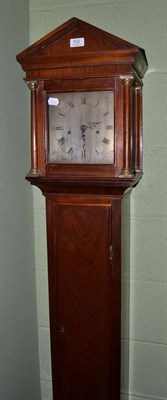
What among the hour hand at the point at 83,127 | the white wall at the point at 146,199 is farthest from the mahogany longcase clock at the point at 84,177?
the white wall at the point at 146,199

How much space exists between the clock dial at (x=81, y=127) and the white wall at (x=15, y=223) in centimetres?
23

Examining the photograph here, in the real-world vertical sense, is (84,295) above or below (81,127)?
below

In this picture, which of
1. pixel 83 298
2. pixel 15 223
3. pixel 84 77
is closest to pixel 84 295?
pixel 83 298

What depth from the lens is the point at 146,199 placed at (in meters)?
1.60

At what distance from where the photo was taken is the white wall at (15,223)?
146cm

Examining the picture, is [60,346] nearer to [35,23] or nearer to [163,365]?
[163,365]

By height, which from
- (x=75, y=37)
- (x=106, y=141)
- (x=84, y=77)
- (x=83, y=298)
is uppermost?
(x=75, y=37)

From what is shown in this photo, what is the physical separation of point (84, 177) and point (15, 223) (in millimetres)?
446

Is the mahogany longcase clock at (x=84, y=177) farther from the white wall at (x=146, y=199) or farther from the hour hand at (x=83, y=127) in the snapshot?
the white wall at (x=146, y=199)

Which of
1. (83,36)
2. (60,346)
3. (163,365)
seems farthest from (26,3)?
(163,365)

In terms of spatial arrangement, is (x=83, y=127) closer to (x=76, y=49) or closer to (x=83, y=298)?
(x=76, y=49)

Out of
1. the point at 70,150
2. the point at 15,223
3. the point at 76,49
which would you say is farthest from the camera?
the point at 15,223

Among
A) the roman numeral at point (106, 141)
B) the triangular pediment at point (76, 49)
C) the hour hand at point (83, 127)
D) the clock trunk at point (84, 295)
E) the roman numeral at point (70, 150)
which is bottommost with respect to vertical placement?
the clock trunk at point (84, 295)

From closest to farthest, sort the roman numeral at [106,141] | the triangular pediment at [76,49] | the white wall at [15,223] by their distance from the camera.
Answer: the triangular pediment at [76,49]
the roman numeral at [106,141]
the white wall at [15,223]
